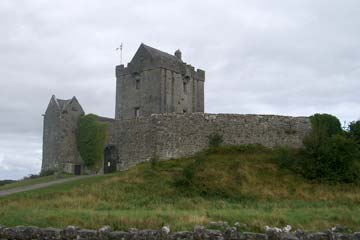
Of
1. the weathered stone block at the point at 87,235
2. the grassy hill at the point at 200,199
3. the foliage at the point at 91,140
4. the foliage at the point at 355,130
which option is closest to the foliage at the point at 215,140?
the grassy hill at the point at 200,199

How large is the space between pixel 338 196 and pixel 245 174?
4.65 metres

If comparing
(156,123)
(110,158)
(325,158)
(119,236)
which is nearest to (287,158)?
(325,158)

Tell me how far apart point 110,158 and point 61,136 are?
45.1 feet

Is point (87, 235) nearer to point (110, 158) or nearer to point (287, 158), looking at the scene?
point (287, 158)

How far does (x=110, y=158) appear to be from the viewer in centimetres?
3272

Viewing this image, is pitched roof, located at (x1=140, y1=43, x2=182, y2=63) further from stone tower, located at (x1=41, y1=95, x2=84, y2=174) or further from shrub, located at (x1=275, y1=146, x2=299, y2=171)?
shrub, located at (x1=275, y1=146, x2=299, y2=171)

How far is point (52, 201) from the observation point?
2031cm

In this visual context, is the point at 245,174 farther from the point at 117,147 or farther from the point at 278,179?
the point at 117,147

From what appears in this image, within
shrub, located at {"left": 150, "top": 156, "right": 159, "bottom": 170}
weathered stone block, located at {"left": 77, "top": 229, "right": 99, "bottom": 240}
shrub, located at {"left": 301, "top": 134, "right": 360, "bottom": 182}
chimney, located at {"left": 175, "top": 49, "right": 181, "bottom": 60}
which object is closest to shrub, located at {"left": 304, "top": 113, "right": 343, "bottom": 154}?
shrub, located at {"left": 301, "top": 134, "right": 360, "bottom": 182}

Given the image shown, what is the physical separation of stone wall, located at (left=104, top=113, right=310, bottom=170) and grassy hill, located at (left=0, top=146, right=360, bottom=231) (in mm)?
1229

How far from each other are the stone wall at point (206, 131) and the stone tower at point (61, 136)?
1627 cm

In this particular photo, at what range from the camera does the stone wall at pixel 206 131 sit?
95.4 ft

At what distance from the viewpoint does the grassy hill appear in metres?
16.6

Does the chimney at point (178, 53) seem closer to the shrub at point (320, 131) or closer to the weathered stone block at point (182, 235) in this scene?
the shrub at point (320, 131)
